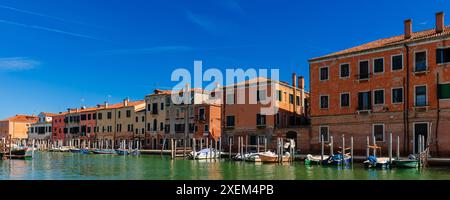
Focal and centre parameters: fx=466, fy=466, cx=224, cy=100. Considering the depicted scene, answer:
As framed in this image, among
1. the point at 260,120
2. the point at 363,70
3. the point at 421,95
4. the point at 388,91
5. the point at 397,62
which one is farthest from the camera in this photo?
the point at 260,120

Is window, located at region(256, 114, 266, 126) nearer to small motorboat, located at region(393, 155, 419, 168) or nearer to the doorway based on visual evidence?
the doorway

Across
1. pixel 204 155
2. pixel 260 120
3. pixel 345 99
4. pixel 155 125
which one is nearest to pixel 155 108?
pixel 155 125

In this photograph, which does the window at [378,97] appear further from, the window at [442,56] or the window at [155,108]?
the window at [155,108]

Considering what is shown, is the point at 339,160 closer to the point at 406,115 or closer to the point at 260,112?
the point at 406,115

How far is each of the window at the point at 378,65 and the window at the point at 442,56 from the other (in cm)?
352

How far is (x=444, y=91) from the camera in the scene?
2783 cm

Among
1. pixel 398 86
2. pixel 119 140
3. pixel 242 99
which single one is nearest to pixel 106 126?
pixel 119 140

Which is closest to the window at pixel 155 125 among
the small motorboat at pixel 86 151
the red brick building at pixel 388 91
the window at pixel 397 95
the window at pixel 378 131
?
the small motorboat at pixel 86 151

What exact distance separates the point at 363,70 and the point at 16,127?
70608mm

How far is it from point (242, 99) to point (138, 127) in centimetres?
2166

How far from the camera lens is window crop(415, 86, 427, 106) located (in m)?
28.7

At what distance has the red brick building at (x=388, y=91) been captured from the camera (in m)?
28.0
